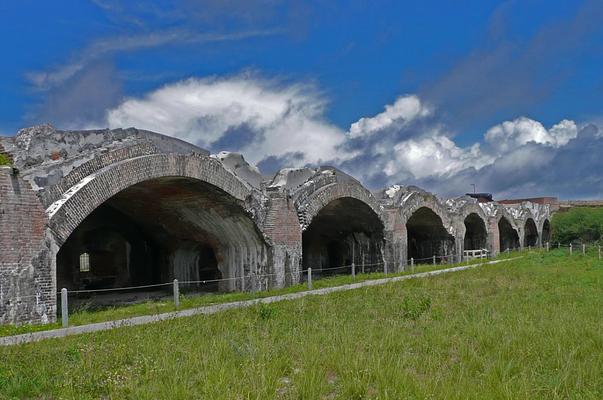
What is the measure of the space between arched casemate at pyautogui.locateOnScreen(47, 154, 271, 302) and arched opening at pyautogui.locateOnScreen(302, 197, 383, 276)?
4832 mm

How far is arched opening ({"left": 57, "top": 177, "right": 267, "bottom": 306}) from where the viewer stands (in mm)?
15703

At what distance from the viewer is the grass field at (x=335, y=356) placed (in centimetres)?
512

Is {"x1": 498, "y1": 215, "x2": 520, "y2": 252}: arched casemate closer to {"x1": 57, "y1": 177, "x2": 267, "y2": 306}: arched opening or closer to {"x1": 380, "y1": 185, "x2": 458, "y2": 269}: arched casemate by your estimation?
{"x1": 380, "y1": 185, "x2": 458, "y2": 269}: arched casemate

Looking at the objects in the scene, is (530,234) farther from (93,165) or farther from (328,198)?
(93,165)

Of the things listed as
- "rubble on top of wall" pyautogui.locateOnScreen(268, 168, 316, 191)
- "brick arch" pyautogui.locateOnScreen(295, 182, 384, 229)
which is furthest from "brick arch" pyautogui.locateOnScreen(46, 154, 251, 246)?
"rubble on top of wall" pyautogui.locateOnScreen(268, 168, 316, 191)

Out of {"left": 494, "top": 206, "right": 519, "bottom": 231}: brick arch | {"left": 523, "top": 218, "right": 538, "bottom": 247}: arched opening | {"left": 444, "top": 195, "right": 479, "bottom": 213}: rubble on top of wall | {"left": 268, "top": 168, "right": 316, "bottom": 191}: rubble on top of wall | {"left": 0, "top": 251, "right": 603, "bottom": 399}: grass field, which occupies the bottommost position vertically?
{"left": 0, "top": 251, "right": 603, "bottom": 399}: grass field

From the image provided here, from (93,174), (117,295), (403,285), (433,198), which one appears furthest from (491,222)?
(93,174)

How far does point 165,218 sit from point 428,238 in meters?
17.1

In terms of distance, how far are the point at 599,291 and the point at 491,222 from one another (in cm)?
2273

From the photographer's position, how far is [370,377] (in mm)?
5281

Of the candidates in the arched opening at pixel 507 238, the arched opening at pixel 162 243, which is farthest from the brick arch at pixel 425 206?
the arched opening at pixel 507 238

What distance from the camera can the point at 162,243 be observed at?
745 inches

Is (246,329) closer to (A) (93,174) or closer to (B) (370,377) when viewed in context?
(B) (370,377)

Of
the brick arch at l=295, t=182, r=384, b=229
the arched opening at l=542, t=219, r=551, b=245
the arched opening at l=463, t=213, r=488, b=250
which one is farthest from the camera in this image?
the arched opening at l=542, t=219, r=551, b=245
